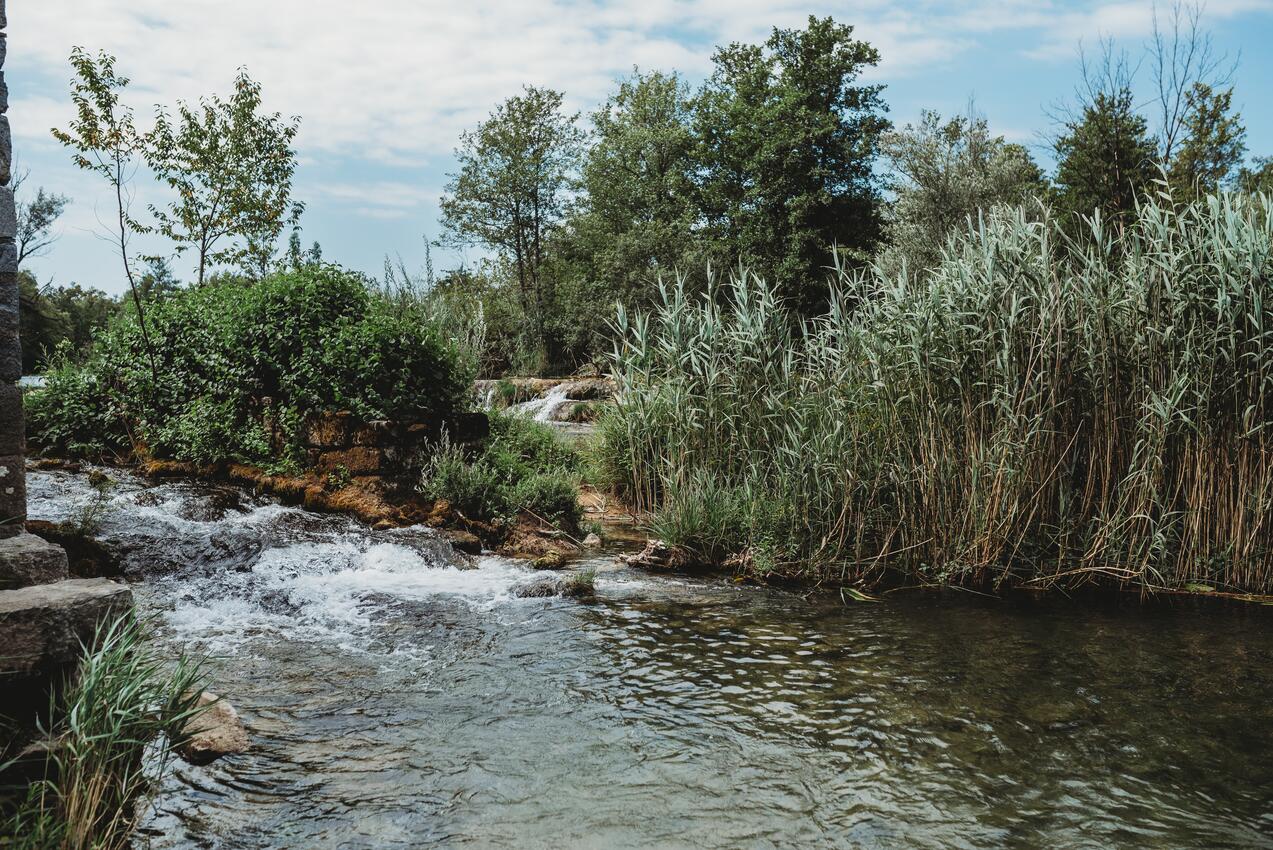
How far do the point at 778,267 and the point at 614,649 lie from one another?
21.5m

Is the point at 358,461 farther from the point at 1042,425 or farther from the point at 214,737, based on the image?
the point at 1042,425

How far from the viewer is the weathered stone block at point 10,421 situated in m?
4.23

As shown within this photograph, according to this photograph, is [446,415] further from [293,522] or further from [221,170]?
[221,170]

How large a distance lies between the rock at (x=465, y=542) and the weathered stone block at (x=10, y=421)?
3907mm

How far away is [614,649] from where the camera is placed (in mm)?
5434

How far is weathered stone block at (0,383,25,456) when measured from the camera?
4227 millimetres

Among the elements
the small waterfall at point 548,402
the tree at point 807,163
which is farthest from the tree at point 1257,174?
the small waterfall at point 548,402

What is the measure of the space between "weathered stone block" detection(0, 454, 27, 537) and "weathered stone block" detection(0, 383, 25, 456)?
46 mm

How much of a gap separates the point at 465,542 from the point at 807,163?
21124 mm

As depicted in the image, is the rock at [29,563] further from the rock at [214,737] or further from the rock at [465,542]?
the rock at [465,542]

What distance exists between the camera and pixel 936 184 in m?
25.6

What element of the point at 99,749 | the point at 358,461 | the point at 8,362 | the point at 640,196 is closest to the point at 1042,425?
the point at 99,749

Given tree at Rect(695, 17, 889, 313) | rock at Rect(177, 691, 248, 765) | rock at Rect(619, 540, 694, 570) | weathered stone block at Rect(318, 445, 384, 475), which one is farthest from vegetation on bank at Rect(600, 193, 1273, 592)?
tree at Rect(695, 17, 889, 313)

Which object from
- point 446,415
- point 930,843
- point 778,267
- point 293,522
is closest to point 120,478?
point 293,522
